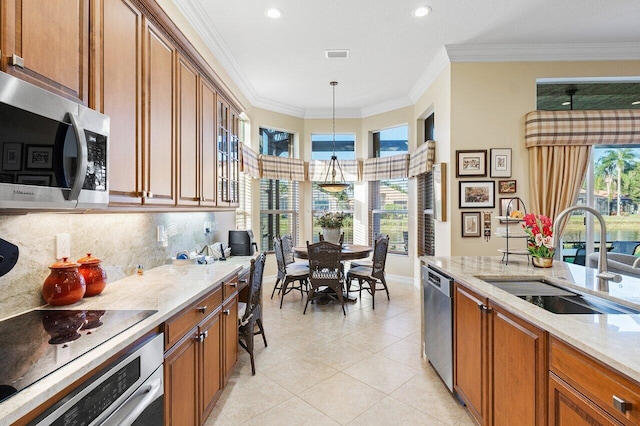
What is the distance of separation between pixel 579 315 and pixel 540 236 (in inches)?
41.9

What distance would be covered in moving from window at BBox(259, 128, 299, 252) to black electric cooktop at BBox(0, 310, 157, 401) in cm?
445

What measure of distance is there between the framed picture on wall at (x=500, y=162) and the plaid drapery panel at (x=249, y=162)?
3274mm

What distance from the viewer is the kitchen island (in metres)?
1.02

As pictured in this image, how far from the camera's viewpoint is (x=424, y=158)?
465cm

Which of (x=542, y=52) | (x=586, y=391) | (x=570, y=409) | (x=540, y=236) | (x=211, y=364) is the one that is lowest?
(x=211, y=364)

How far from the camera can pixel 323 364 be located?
113 inches

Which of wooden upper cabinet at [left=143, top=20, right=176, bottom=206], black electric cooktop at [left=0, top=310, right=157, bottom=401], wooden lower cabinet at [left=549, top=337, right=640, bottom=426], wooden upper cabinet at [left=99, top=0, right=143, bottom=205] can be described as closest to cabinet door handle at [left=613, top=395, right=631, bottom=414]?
wooden lower cabinet at [left=549, top=337, right=640, bottom=426]

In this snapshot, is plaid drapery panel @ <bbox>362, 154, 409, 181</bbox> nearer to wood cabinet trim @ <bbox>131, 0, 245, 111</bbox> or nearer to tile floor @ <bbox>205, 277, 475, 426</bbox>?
tile floor @ <bbox>205, 277, 475, 426</bbox>

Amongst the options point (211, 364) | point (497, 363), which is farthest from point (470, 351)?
point (211, 364)

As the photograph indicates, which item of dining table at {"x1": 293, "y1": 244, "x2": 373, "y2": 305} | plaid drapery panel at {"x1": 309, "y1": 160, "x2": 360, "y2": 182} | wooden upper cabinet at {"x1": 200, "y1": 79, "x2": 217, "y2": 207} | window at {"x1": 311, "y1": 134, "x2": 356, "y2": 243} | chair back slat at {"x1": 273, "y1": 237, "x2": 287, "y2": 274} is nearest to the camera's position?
wooden upper cabinet at {"x1": 200, "y1": 79, "x2": 217, "y2": 207}

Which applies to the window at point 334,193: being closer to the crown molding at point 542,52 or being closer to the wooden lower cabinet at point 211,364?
the crown molding at point 542,52

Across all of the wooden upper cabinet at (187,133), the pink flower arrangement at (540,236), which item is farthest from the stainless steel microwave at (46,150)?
the pink flower arrangement at (540,236)

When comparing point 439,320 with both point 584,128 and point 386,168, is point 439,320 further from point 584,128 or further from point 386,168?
point 386,168

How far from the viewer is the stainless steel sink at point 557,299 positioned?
5.15 feet
